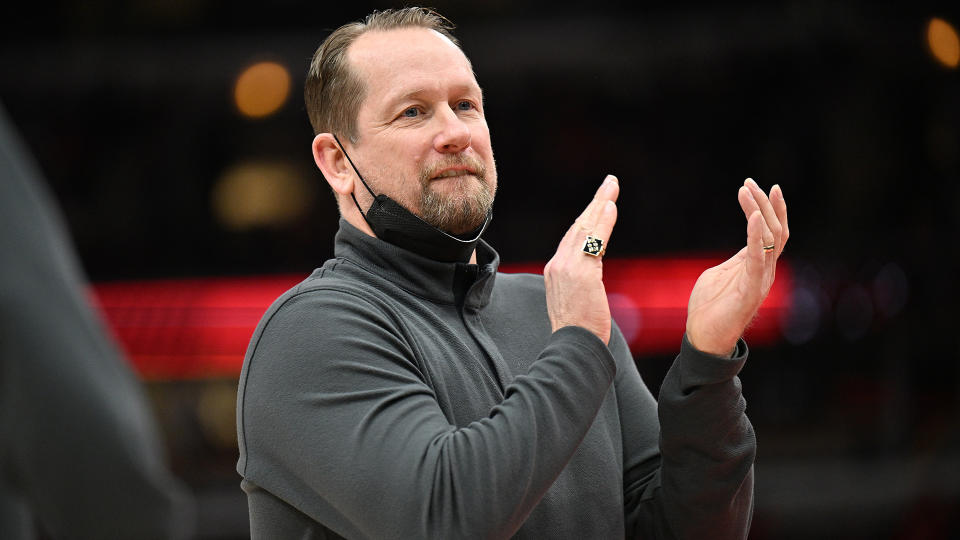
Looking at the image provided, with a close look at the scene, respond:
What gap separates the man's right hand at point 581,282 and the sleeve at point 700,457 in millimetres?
196

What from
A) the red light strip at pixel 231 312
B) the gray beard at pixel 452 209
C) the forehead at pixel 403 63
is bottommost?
the red light strip at pixel 231 312

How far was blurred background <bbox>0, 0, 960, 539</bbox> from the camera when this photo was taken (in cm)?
585

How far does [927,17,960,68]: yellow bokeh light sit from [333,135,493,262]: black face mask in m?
4.44

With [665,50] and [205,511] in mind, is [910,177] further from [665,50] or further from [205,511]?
[205,511]

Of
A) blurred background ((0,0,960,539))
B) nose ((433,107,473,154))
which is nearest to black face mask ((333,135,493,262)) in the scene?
nose ((433,107,473,154))

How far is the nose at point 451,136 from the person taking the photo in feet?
5.62

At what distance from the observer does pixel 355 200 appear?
178 cm

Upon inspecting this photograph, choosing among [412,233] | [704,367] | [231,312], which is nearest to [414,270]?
[412,233]

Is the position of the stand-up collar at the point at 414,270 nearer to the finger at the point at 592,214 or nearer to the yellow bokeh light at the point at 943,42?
the finger at the point at 592,214

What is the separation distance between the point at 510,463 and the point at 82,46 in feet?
18.5

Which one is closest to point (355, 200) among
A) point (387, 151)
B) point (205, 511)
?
point (387, 151)

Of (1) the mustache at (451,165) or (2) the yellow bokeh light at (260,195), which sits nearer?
(1) the mustache at (451,165)

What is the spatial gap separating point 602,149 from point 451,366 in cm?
483

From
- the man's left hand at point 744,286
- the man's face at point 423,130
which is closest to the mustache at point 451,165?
the man's face at point 423,130
